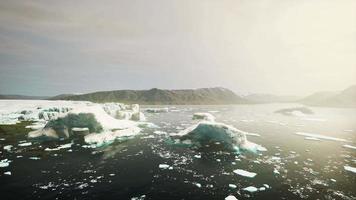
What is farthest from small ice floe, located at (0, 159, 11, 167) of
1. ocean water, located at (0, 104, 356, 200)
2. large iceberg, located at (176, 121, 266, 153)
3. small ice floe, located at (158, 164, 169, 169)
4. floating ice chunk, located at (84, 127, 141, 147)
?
large iceberg, located at (176, 121, 266, 153)

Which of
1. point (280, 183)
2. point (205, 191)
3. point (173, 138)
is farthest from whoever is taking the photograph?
point (173, 138)

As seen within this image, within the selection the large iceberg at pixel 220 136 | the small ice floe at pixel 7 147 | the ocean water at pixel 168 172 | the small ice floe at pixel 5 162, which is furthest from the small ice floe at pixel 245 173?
the small ice floe at pixel 7 147

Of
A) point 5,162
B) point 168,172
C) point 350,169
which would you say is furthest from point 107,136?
point 350,169

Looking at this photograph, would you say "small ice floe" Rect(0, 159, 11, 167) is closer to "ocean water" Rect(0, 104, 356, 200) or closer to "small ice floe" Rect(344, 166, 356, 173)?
"ocean water" Rect(0, 104, 356, 200)

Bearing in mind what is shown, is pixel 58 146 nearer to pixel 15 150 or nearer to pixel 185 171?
pixel 15 150

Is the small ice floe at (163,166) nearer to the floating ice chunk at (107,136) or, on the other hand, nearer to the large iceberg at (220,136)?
the large iceberg at (220,136)

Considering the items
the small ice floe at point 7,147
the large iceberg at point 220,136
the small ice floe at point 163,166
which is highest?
the large iceberg at point 220,136

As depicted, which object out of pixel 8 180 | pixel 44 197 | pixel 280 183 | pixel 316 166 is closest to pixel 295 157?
pixel 316 166
